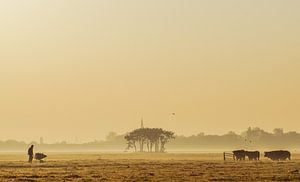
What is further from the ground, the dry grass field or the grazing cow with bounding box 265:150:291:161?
the grazing cow with bounding box 265:150:291:161

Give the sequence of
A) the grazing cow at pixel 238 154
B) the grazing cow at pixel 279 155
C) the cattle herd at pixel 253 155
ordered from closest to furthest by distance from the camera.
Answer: the grazing cow at pixel 238 154 → the cattle herd at pixel 253 155 → the grazing cow at pixel 279 155

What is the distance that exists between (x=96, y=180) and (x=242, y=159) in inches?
2473

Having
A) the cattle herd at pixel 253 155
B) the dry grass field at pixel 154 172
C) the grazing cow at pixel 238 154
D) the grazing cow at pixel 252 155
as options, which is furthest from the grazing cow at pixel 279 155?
the dry grass field at pixel 154 172

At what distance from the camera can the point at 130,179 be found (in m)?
47.1

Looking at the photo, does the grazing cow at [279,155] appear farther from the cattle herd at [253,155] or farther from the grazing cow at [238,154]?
the grazing cow at [238,154]

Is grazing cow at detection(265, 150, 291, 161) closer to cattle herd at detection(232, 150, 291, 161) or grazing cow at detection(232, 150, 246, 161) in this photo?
cattle herd at detection(232, 150, 291, 161)

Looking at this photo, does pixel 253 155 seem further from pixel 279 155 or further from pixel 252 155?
pixel 279 155

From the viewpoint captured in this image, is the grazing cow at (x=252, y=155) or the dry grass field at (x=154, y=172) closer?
the dry grass field at (x=154, y=172)

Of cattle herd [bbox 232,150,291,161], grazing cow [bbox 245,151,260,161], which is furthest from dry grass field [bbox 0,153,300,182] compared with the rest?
grazing cow [bbox 245,151,260,161]

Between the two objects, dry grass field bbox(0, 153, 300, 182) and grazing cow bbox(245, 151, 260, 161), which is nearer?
dry grass field bbox(0, 153, 300, 182)

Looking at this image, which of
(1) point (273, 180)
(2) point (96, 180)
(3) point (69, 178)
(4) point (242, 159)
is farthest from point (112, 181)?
(4) point (242, 159)

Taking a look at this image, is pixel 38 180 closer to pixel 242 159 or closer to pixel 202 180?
pixel 202 180

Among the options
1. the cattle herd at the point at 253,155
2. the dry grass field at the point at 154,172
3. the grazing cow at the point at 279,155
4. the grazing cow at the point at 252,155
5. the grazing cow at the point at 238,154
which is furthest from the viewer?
the grazing cow at the point at 279,155

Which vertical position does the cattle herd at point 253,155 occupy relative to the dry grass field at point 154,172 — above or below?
above
